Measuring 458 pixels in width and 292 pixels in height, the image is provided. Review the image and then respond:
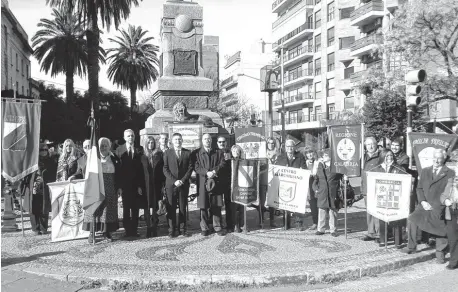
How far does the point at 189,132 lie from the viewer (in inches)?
545

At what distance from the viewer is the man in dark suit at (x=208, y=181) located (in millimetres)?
9539

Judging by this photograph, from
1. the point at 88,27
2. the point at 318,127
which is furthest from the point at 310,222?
the point at 318,127

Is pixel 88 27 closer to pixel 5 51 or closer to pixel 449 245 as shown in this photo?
pixel 5 51

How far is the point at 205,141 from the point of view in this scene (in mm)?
9609

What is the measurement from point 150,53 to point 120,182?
41.6 metres

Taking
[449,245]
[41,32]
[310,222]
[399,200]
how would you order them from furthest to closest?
[41,32] < [310,222] < [399,200] < [449,245]

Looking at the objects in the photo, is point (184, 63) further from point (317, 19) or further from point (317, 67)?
point (317, 19)

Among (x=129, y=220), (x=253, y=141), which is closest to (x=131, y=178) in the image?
(x=129, y=220)

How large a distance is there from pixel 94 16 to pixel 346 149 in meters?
21.1

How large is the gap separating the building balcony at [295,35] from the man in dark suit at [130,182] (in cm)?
5432

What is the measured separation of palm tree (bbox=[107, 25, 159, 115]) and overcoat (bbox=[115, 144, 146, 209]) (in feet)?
124

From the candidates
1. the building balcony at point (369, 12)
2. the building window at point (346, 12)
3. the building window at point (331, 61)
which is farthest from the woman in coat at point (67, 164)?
the building window at point (331, 61)

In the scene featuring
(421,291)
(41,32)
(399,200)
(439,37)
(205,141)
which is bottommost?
(421,291)

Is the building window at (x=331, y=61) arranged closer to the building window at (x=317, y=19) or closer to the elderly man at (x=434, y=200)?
the building window at (x=317, y=19)
